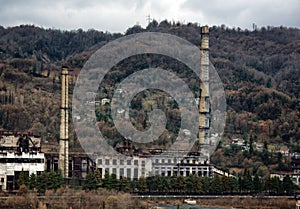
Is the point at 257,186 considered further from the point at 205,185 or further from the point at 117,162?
the point at 117,162

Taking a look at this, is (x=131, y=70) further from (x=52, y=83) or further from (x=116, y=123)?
(x=116, y=123)

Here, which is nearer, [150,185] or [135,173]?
[150,185]

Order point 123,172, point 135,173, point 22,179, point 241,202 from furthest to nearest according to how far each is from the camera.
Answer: point 135,173
point 123,172
point 241,202
point 22,179

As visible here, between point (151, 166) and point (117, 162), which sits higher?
point (117, 162)

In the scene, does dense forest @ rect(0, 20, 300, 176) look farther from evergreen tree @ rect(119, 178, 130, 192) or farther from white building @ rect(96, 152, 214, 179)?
evergreen tree @ rect(119, 178, 130, 192)

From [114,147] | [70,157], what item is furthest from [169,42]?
[70,157]

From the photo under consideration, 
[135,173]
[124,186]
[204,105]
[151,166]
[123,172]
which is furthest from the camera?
[204,105]

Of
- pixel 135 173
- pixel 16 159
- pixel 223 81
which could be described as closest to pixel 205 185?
pixel 135 173

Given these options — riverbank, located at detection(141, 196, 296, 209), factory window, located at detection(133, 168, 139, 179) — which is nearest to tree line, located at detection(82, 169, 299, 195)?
riverbank, located at detection(141, 196, 296, 209)

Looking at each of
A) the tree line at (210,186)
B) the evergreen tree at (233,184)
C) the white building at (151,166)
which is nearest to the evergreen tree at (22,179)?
the tree line at (210,186)
